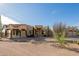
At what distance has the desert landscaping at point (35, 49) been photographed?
9.59 metres

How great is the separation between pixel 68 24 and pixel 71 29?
0.32ft

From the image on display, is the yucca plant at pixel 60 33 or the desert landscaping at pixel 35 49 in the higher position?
the yucca plant at pixel 60 33

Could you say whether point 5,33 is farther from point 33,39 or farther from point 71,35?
point 71,35

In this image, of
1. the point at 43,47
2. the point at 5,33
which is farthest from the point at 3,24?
the point at 43,47

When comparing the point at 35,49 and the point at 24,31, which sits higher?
the point at 24,31

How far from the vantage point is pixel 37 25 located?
959 centimetres

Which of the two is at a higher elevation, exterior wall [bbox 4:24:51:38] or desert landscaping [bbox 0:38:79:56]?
exterior wall [bbox 4:24:51:38]

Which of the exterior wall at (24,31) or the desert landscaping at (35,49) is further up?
the exterior wall at (24,31)

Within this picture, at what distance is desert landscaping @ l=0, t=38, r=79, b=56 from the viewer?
31.5 feet

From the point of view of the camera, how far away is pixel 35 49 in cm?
962

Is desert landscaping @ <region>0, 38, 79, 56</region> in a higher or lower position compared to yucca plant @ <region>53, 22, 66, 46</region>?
lower

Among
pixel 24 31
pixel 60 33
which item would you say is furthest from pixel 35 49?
pixel 60 33

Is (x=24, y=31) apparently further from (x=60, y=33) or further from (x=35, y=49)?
(x=60, y=33)

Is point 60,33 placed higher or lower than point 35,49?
higher
